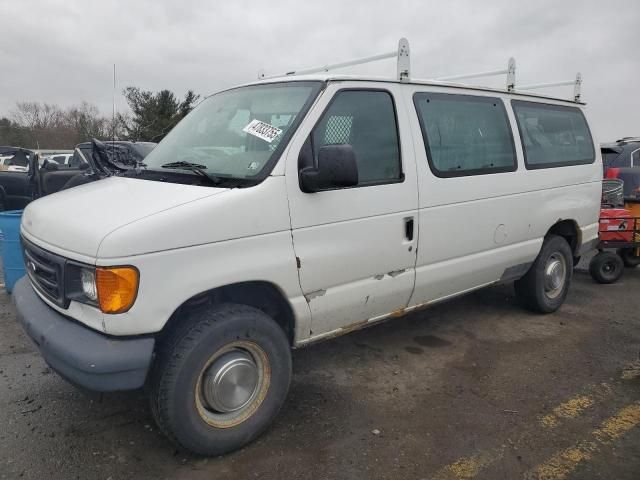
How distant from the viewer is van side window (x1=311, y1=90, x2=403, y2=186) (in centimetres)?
321

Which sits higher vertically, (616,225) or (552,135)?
(552,135)

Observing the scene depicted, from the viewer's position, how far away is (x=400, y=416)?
335cm

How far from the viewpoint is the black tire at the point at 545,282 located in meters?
5.05

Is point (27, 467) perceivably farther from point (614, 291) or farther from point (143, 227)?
point (614, 291)

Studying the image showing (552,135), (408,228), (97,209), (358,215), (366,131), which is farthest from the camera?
(552,135)

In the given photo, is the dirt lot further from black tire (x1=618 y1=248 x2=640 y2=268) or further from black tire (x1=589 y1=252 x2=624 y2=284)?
black tire (x1=618 y1=248 x2=640 y2=268)

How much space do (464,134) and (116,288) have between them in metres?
2.90

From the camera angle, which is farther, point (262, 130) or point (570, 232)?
point (570, 232)

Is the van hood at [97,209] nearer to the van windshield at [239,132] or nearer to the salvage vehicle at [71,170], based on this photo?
the van windshield at [239,132]

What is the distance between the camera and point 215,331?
2.71 metres

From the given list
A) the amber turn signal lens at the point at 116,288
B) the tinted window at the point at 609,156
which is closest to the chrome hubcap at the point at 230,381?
the amber turn signal lens at the point at 116,288

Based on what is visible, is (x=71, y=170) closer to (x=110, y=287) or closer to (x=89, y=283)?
(x=89, y=283)

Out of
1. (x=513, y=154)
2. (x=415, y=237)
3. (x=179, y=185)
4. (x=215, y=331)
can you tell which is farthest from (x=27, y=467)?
(x=513, y=154)

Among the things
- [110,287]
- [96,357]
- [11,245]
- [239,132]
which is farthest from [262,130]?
[11,245]
